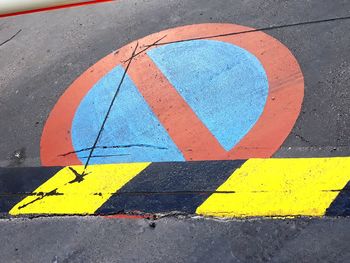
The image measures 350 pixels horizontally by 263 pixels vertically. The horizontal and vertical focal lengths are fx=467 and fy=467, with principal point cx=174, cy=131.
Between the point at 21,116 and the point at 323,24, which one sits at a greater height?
the point at 21,116

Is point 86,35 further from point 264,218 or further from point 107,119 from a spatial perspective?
point 264,218

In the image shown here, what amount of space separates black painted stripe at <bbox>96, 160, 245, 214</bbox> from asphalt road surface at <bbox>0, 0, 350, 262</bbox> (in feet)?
0.34

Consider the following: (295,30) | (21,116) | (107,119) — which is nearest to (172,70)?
(107,119)

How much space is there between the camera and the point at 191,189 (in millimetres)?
3035

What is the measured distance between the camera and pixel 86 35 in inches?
190

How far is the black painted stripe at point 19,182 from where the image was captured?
3.42m

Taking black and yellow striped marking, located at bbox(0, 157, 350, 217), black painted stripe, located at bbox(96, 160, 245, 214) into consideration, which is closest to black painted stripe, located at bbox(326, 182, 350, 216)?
black and yellow striped marking, located at bbox(0, 157, 350, 217)

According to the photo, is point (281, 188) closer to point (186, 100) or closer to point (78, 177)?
point (186, 100)

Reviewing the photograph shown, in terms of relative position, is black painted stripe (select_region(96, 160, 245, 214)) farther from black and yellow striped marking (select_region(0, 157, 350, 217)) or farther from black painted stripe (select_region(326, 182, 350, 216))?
black painted stripe (select_region(326, 182, 350, 216))

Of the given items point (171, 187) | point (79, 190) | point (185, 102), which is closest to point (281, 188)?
point (171, 187)

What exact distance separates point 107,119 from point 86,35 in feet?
4.68

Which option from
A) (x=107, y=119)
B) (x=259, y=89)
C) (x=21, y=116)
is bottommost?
(x=259, y=89)

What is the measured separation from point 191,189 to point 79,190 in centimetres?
82

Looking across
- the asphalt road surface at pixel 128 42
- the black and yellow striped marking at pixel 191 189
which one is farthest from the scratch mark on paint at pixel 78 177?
the asphalt road surface at pixel 128 42
